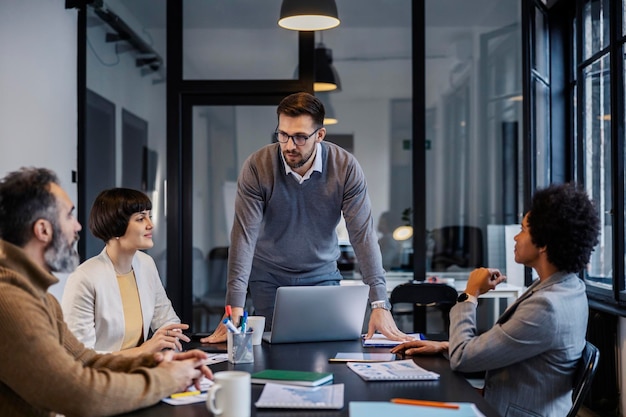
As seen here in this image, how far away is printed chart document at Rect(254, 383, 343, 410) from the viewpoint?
70.7 inches

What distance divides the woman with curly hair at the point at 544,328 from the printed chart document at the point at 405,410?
0.41 metres

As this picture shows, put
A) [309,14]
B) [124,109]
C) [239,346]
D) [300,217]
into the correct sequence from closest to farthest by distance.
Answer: [239,346], [300,217], [309,14], [124,109]

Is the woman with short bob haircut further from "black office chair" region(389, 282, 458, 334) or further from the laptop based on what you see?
"black office chair" region(389, 282, 458, 334)

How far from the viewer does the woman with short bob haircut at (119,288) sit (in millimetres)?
2584

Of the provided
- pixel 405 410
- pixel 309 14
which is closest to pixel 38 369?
pixel 405 410

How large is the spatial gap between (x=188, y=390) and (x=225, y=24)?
4.08 metres

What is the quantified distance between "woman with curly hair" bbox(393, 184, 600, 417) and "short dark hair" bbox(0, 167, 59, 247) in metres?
1.16

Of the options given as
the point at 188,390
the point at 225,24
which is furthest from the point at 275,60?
the point at 188,390

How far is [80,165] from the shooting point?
5645 mm

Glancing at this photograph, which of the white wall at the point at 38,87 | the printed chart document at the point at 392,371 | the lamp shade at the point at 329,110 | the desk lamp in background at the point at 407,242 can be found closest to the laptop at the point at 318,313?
the printed chart document at the point at 392,371

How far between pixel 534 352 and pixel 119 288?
55.8 inches

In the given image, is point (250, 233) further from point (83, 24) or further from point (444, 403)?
point (83, 24)

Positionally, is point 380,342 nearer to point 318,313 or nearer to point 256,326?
point 318,313

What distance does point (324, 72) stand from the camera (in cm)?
554
